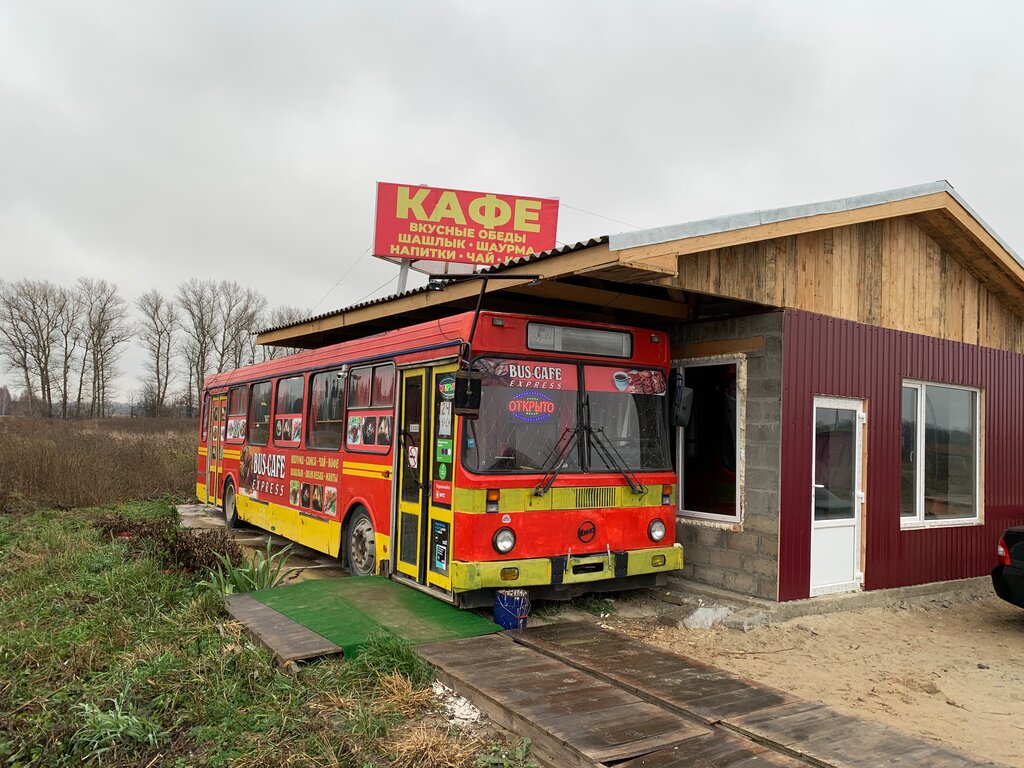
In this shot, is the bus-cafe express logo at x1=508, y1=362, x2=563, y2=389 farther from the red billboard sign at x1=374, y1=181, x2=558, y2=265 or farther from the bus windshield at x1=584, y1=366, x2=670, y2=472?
the red billboard sign at x1=374, y1=181, x2=558, y2=265

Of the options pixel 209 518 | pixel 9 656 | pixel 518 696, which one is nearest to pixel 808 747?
pixel 518 696

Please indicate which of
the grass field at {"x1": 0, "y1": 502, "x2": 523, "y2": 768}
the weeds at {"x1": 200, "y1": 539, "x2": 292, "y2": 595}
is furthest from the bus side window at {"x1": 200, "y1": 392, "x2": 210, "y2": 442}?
the grass field at {"x1": 0, "y1": 502, "x2": 523, "y2": 768}

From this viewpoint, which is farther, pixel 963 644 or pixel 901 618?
pixel 901 618

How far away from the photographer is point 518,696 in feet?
15.4

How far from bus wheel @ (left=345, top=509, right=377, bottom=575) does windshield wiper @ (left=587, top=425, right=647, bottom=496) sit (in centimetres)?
279

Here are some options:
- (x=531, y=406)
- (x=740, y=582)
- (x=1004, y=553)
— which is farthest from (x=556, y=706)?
(x=1004, y=553)

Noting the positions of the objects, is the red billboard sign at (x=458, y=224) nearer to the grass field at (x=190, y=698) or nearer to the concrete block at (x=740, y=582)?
the concrete block at (x=740, y=582)

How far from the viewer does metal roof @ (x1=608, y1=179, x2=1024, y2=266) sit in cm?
619

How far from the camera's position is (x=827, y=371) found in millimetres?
8133

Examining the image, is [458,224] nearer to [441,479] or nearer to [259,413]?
[259,413]

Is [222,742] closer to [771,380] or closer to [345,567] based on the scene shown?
[345,567]

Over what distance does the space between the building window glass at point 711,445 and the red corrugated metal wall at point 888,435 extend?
2.26 feet

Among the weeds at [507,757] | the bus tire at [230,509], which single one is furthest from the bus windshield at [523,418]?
the bus tire at [230,509]

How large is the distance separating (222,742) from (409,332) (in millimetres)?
4364
